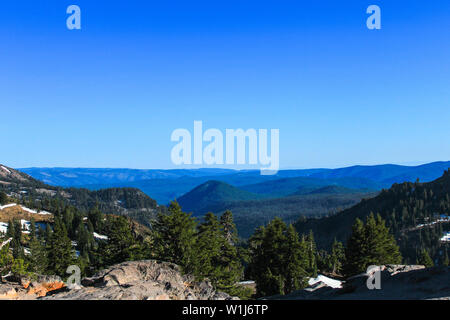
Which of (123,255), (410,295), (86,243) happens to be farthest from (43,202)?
(410,295)

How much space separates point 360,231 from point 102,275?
3717 centimetres

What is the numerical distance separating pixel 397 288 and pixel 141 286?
15.6 meters

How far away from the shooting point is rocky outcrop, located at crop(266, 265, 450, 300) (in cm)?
1806

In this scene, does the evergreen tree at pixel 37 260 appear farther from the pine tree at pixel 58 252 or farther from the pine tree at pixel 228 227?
the pine tree at pixel 228 227

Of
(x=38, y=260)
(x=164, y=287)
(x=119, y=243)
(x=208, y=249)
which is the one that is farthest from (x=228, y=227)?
(x=38, y=260)

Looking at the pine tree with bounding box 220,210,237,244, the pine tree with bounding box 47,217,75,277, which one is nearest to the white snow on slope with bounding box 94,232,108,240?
the pine tree with bounding box 47,217,75,277

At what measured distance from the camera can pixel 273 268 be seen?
137ft

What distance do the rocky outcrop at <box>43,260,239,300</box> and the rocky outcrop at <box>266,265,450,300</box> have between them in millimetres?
7593

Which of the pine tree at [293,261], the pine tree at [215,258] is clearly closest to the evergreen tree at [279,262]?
the pine tree at [293,261]

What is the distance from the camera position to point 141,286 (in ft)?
59.3

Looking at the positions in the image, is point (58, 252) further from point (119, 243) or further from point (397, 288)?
point (397, 288)

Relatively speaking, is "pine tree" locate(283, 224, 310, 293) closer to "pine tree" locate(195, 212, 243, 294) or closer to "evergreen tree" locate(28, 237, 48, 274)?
"pine tree" locate(195, 212, 243, 294)
